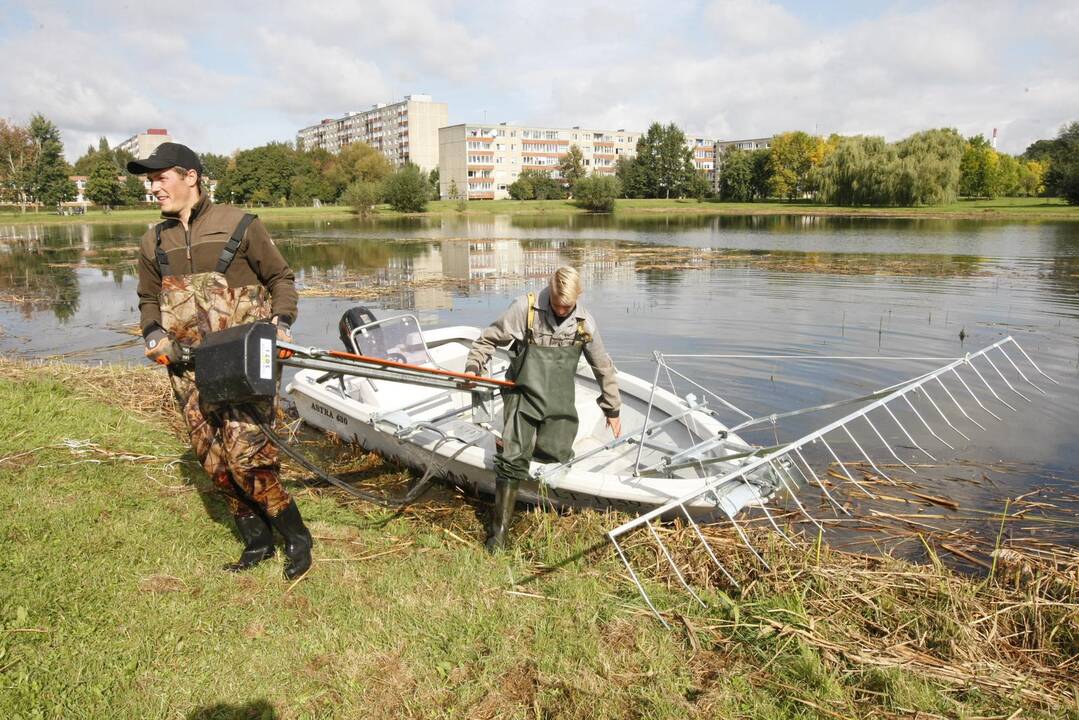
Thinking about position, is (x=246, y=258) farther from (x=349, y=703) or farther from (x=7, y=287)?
(x=7, y=287)

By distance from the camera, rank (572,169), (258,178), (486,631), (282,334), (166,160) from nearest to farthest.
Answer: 1. (486,631)
2. (166,160)
3. (282,334)
4. (258,178)
5. (572,169)

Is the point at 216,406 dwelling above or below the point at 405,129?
below

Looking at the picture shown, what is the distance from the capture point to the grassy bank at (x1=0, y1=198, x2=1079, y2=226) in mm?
52812

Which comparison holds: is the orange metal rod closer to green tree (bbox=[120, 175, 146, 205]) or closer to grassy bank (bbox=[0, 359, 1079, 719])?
grassy bank (bbox=[0, 359, 1079, 719])

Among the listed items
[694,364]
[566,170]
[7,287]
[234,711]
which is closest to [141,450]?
[234,711]

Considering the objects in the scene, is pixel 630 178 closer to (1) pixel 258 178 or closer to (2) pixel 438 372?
(1) pixel 258 178

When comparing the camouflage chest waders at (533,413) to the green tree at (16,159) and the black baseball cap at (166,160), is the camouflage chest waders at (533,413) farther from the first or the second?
the green tree at (16,159)

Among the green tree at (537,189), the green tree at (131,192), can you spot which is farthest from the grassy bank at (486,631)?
the green tree at (537,189)

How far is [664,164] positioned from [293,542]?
10503 centimetres

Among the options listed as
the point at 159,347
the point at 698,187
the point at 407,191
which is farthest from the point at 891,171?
the point at 159,347

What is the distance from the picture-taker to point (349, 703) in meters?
3.06

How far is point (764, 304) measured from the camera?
15.7m

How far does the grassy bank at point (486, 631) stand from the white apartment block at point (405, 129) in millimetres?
131077

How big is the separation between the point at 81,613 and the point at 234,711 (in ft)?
4.13
